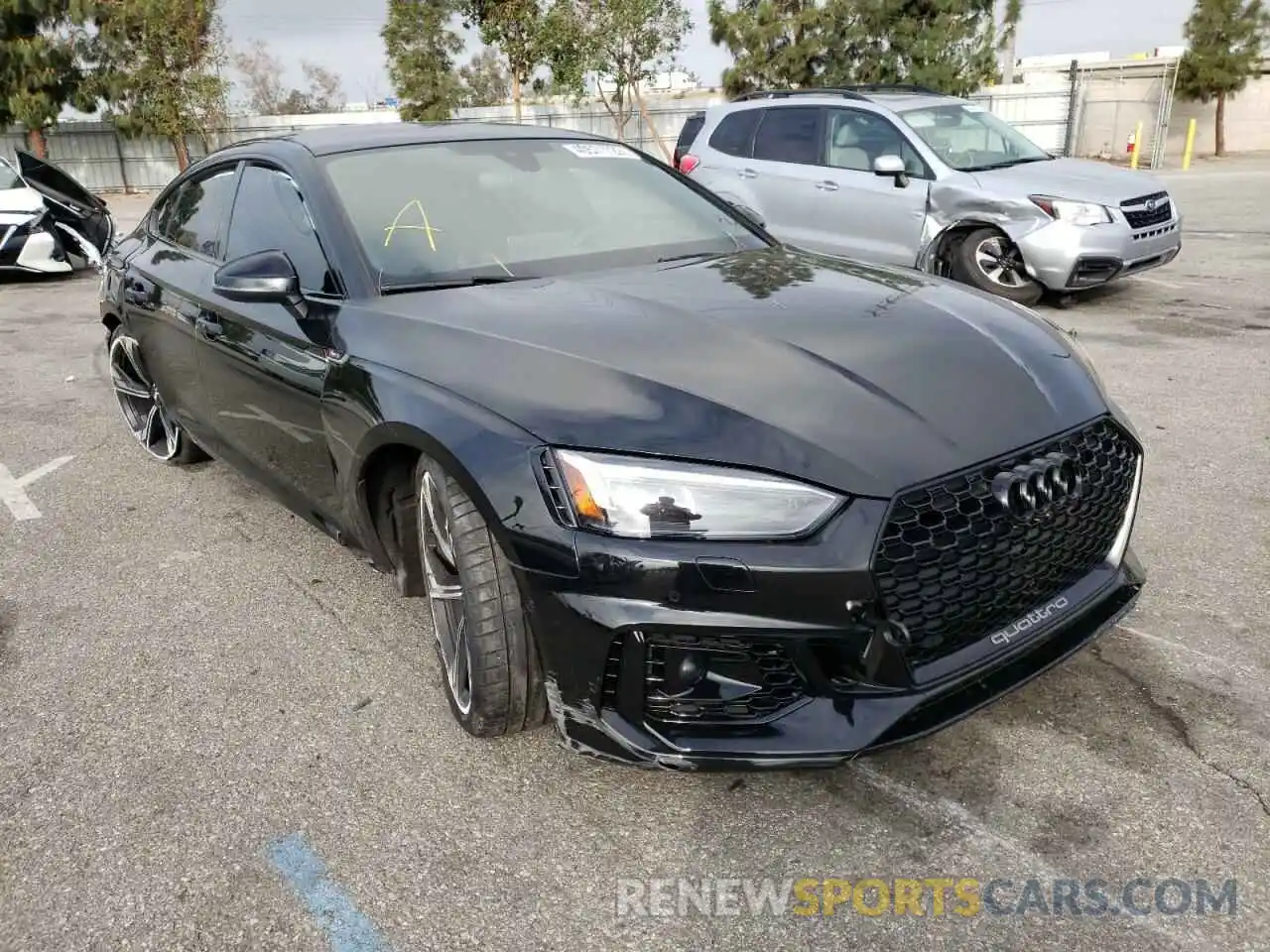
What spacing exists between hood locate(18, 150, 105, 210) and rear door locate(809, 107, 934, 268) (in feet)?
24.2

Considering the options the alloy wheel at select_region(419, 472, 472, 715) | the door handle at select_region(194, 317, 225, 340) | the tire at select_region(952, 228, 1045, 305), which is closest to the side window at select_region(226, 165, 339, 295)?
the door handle at select_region(194, 317, 225, 340)

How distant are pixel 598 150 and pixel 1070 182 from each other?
548 centimetres

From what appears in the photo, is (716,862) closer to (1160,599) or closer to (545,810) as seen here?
(545,810)

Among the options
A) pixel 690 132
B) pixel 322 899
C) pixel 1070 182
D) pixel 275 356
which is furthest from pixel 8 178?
pixel 322 899

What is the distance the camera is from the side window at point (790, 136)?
895 centimetres

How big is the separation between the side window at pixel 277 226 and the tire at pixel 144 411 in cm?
129

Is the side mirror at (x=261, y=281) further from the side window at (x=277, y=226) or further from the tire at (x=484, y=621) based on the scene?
the tire at (x=484, y=621)

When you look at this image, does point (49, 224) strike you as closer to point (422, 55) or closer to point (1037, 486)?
point (1037, 486)

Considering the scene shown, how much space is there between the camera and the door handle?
11.7ft

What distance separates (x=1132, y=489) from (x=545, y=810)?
1720 millimetres

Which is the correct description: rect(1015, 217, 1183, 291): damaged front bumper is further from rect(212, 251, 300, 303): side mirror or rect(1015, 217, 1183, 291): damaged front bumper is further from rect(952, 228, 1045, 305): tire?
rect(212, 251, 300, 303): side mirror

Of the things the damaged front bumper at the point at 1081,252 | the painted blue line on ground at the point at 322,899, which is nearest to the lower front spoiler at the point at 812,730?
the painted blue line on ground at the point at 322,899

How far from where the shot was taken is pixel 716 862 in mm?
2225

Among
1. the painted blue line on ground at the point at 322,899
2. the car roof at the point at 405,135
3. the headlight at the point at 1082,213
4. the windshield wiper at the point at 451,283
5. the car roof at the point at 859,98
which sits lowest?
the painted blue line on ground at the point at 322,899
